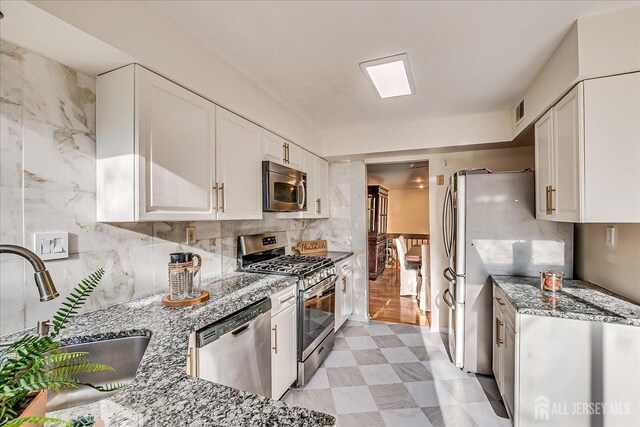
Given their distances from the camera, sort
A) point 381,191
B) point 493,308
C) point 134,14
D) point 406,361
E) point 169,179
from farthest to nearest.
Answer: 1. point 381,191
2. point 406,361
3. point 493,308
4. point 169,179
5. point 134,14

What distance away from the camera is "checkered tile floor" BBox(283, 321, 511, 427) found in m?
2.00

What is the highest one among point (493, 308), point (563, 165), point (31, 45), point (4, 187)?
point (31, 45)

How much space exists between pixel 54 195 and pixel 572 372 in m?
2.74

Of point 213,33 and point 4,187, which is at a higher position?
point 213,33

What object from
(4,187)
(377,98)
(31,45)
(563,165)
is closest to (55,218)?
(4,187)

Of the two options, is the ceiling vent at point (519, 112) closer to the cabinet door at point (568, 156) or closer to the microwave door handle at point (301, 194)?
the cabinet door at point (568, 156)

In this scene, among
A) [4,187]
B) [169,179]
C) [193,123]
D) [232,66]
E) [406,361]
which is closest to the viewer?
[4,187]

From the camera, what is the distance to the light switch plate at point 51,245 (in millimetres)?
1311

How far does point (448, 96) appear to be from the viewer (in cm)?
253

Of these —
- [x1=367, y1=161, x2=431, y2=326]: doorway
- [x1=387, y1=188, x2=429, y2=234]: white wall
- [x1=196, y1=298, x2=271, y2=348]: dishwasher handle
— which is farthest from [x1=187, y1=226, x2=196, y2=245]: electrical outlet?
[x1=387, y1=188, x2=429, y2=234]: white wall

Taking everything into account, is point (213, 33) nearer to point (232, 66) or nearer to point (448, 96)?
point (232, 66)

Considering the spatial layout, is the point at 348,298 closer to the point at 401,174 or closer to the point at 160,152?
the point at 160,152

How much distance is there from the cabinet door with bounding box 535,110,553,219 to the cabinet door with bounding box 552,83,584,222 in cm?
6

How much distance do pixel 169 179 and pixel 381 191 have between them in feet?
18.1
